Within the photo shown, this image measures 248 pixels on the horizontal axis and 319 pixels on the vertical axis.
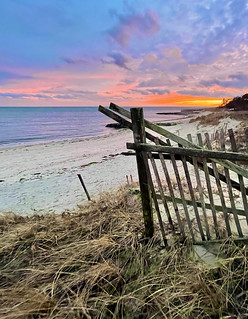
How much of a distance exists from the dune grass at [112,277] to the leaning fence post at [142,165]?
32cm

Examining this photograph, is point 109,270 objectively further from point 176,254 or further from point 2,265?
point 2,265

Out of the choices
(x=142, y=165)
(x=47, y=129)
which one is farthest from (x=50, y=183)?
(x=47, y=129)

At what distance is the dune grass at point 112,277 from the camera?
74.3 inches

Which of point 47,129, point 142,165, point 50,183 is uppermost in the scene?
point 47,129

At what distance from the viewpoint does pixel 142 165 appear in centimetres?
255

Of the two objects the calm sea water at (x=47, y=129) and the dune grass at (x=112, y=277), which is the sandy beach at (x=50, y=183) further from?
the calm sea water at (x=47, y=129)

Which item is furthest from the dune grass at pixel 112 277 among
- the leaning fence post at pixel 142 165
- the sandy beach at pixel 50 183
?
the sandy beach at pixel 50 183

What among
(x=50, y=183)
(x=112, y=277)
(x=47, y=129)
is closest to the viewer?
(x=112, y=277)

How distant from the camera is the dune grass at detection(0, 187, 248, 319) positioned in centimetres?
189

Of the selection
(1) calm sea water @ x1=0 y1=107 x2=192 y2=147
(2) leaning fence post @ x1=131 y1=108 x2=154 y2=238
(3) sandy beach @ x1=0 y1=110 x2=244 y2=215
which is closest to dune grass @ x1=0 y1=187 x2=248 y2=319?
(2) leaning fence post @ x1=131 y1=108 x2=154 y2=238

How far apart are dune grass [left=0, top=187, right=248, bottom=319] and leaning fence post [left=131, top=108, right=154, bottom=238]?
0.32 meters

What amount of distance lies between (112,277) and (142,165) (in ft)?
4.50

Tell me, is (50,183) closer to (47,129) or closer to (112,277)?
(112,277)

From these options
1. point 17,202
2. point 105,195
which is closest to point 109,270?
point 105,195
